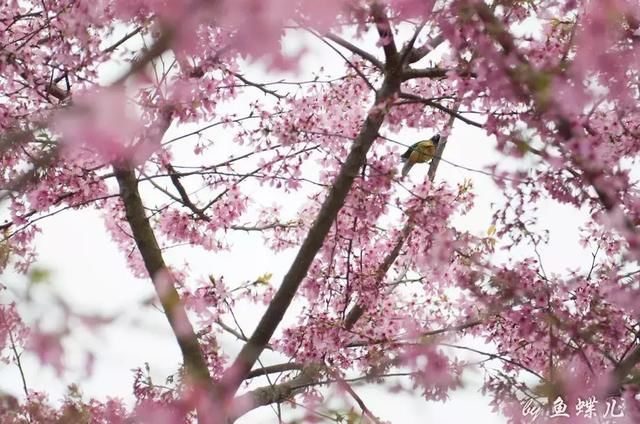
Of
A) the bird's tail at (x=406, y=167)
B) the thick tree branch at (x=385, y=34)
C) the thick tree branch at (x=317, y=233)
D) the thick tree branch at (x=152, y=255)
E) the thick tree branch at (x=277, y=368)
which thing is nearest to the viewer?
the thick tree branch at (x=385, y=34)

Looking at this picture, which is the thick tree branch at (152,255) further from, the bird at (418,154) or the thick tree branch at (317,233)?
the bird at (418,154)

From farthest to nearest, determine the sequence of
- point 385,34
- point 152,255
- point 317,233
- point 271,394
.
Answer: point 271,394 → point 152,255 → point 317,233 → point 385,34

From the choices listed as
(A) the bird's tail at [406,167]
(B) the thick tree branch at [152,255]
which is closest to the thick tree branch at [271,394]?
(B) the thick tree branch at [152,255]

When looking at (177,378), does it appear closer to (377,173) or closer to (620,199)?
(377,173)

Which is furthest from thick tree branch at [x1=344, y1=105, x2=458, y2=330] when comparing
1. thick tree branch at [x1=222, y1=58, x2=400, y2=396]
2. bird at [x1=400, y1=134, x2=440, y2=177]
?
thick tree branch at [x1=222, y1=58, x2=400, y2=396]

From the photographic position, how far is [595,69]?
9.64 feet

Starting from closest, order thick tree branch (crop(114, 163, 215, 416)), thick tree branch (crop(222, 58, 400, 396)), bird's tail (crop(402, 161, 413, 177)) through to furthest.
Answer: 1. thick tree branch (crop(222, 58, 400, 396))
2. thick tree branch (crop(114, 163, 215, 416))
3. bird's tail (crop(402, 161, 413, 177))

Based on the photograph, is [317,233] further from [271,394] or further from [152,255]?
[271,394]

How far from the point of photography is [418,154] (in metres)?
4.90

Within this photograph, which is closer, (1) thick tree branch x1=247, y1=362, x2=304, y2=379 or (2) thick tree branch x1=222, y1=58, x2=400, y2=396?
(2) thick tree branch x1=222, y1=58, x2=400, y2=396

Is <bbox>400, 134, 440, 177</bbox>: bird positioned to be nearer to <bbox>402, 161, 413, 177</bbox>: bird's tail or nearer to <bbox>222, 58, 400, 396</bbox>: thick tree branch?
<bbox>402, 161, 413, 177</bbox>: bird's tail

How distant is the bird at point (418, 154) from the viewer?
4.83 metres

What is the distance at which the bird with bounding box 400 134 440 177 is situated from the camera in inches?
190

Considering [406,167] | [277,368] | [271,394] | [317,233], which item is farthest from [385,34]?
[271,394]
